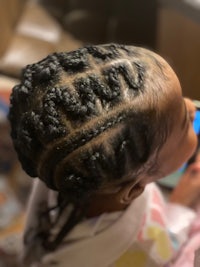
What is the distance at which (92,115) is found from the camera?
436mm

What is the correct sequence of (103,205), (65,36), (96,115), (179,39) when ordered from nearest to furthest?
(96,115) < (103,205) < (179,39) < (65,36)

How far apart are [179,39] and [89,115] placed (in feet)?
1.80

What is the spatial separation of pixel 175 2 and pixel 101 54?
50cm

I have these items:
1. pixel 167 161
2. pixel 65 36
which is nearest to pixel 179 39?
pixel 65 36

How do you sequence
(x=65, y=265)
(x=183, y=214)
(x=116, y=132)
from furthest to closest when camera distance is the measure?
(x=183, y=214)
(x=65, y=265)
(x=116, y=132)

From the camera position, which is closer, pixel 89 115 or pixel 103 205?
pixel 89 115

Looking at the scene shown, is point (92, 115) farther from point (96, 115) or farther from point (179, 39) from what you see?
point (179, 39)

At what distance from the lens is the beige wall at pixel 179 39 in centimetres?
81

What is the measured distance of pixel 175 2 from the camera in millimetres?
913

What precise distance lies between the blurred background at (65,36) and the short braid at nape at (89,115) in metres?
0.11

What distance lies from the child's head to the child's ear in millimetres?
13

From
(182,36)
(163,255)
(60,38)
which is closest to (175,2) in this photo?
(182,36)

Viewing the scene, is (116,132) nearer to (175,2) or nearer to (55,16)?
(175,2)

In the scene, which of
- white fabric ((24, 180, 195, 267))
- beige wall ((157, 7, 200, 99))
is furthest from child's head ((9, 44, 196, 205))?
beige wall ((157, 7, 200, 99))
